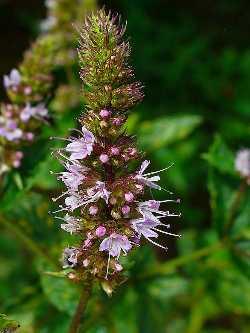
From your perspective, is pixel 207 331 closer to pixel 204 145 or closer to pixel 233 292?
pixel 233 292

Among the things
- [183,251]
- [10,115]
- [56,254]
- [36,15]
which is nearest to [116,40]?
[10,115]

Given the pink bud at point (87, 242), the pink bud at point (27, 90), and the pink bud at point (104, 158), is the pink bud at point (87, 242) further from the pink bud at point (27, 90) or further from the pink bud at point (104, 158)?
the pink bud at point (27, 90)

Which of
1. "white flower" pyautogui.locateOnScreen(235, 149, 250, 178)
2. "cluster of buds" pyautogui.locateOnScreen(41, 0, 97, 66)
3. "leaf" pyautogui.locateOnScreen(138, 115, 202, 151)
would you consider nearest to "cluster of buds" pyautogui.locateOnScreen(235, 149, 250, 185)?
"white flower" pyautogui.locateOnScreen(235, 149, 250, 178)

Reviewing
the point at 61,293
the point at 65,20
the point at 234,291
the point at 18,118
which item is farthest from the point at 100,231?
the point at 65,20

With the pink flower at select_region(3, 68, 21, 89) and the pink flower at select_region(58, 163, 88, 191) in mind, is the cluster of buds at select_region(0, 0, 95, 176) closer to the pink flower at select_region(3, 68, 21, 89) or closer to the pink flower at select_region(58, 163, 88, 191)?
the pink flower at select_region(3, 68, 21, 89)

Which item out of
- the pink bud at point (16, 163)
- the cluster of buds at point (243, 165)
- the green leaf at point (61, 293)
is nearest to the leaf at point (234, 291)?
the cluster of buds at point (243, 165)

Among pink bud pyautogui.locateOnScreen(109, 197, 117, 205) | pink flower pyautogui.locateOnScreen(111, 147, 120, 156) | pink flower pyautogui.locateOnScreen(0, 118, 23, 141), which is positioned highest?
pink flower pyautogui.locateOnScreen(0, 118, 23, 141)

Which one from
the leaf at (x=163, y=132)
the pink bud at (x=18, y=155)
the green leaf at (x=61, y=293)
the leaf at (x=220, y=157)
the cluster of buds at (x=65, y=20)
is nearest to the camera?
the green leaf at (x=61, y=293)
